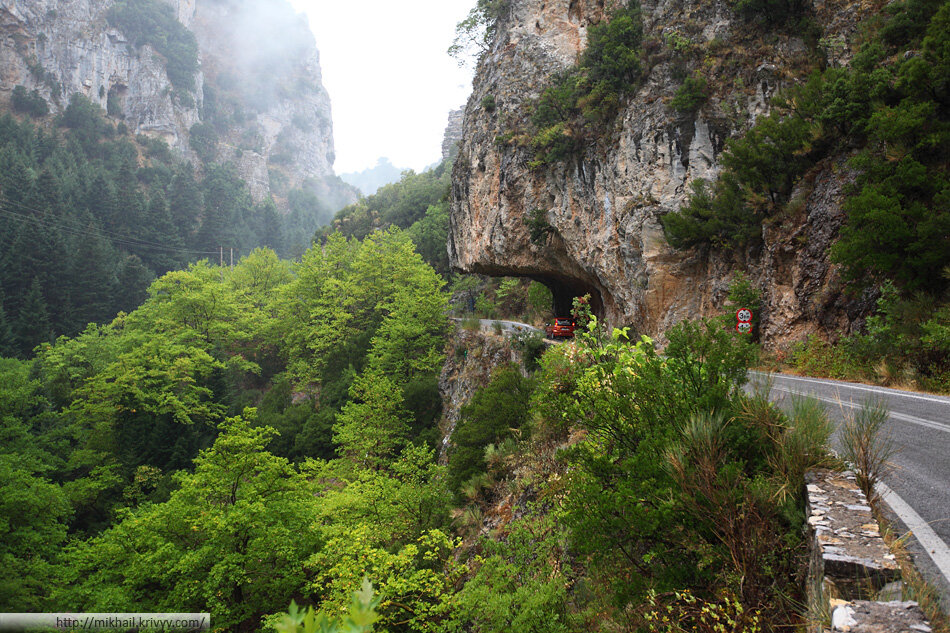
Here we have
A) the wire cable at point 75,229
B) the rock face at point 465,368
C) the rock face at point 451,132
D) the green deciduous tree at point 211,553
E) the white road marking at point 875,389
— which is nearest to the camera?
the white road marking at point 875,389

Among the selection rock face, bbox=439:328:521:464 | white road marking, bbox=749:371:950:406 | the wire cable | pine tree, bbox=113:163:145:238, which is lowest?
rock face, bbox=439:328:521:464

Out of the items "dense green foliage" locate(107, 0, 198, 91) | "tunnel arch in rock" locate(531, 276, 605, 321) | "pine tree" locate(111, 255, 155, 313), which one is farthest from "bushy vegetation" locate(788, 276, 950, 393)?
"dense green foliage" locate(107, 0, 198, 91)

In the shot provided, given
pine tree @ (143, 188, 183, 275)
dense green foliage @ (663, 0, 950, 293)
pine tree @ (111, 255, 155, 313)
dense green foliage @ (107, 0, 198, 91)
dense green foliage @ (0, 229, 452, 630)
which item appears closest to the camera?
dense green foliage @ (663, 0, 950, 293)

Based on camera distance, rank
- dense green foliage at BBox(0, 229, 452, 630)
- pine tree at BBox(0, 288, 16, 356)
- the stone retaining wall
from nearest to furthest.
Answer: the stone retaining wall
dense green foliage at BBox(0, 229, 452, 630)
pine tree at BBox(0, 288, 16, 356)

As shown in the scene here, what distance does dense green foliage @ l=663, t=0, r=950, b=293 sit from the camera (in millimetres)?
8109

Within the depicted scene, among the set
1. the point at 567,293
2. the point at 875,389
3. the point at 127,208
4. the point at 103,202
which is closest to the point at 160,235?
the point at 127,208

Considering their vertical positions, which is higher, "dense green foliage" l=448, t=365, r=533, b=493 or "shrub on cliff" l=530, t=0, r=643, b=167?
"shrub on cliff" l=530, t=0, r=643, b=167

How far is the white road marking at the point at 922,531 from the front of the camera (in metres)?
2.77

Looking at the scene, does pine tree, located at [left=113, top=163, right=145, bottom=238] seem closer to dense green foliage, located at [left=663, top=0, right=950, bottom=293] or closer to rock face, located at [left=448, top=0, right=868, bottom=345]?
rock face, located at [left=448, top=0, right=868, bottom=345]

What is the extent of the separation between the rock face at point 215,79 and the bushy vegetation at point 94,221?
8.12m

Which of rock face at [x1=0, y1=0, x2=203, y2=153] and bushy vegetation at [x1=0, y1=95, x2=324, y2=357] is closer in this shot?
bushy vegetation at [x1=0, y1=95, x2=324, y2=357]

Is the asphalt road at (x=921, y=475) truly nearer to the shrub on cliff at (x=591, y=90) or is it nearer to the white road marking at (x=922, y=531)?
the white road marking at (x=922, y=531)

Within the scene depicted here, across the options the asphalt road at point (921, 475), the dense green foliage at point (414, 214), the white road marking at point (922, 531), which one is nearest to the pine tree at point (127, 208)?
the dense green foliage at point (414, 214)

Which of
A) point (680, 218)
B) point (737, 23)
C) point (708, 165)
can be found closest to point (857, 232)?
point (680, 218)
